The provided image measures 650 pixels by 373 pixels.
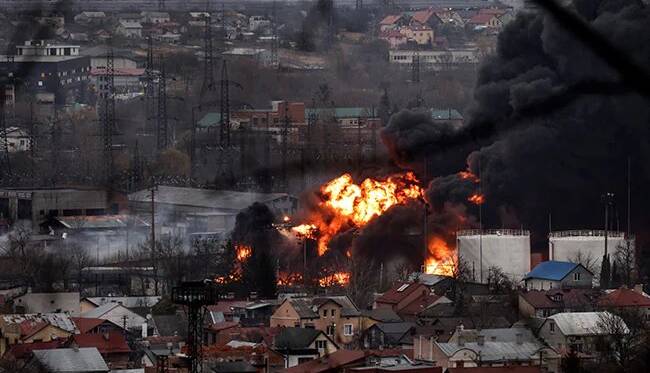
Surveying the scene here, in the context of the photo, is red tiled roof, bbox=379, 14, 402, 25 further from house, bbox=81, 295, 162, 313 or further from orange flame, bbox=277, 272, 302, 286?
house, bbox=81, 295, 162, 313

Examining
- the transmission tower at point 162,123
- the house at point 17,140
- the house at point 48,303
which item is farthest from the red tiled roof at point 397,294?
the house at point 17,140

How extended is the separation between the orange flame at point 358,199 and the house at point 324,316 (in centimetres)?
1115

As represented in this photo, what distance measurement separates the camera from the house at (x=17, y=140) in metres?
77.2

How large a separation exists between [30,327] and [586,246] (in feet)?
46.6

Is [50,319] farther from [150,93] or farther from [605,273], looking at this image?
[150,93]

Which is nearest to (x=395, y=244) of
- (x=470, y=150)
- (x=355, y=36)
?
(x=470, y=150)

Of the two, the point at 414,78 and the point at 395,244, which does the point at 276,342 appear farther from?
the point at 414,78

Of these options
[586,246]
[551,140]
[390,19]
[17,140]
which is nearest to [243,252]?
[586,246]

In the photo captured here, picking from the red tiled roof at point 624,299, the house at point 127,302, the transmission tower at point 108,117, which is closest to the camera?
the red tiled roof at point 624,299

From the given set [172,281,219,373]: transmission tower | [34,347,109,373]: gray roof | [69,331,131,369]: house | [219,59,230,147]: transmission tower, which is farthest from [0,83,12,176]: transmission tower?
[172,281,219,373]: transmission tower

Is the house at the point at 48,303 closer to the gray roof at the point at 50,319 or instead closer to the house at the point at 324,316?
the gray roof at the point at 50,319

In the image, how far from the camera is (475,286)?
47.3 m

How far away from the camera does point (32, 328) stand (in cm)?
4000

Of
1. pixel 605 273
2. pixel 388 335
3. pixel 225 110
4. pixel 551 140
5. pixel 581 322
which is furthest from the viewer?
pixel 225 110
